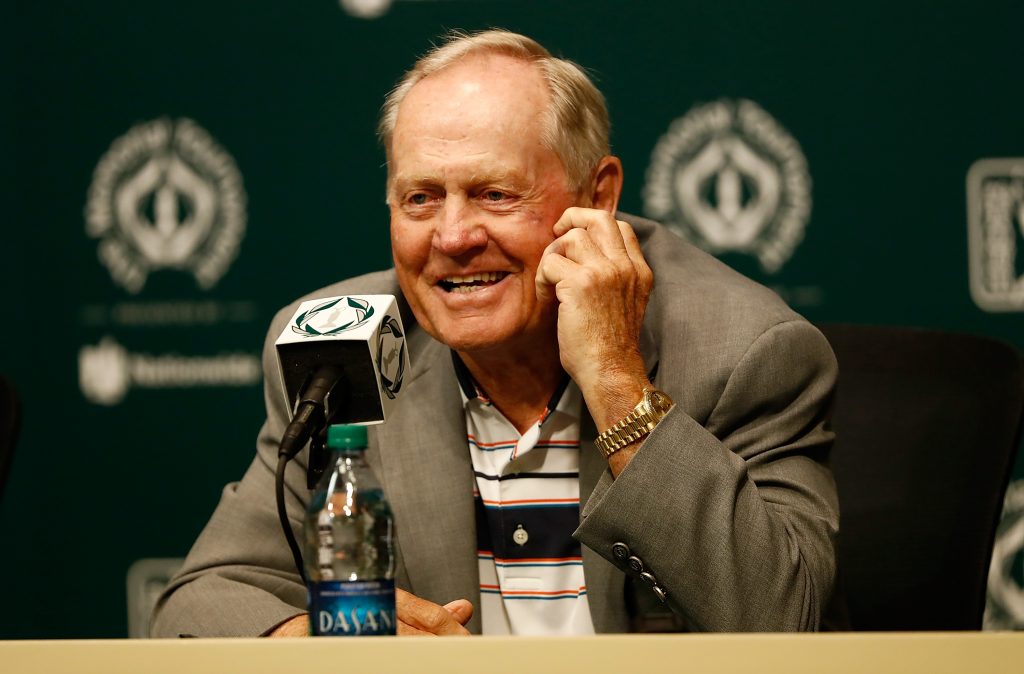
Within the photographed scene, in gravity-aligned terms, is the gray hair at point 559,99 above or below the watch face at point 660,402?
above

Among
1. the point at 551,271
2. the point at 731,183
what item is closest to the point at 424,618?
the point at 551,271

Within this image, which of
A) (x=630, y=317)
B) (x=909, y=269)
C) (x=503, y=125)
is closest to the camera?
(x=630, y=317)

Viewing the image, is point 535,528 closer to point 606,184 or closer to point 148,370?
point 606,184

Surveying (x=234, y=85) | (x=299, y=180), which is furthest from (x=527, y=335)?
(x=234, y=85)

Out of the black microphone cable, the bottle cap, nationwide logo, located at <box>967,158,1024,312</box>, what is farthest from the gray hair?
nationwide logo, located at <box>967,158,1024,312</box>

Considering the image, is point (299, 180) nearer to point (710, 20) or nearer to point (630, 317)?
point (710, 20)

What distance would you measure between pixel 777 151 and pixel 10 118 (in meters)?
2.18

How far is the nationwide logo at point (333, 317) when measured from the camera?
1.54 m

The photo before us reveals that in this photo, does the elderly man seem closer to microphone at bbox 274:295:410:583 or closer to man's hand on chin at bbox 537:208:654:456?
man's hand on chin at bbox 537:208:654:456

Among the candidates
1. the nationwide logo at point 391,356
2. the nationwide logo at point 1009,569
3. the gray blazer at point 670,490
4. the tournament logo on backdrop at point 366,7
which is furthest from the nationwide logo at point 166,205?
the nationwide logo at point 1009,569

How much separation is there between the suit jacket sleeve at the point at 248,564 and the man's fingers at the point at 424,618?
237 mm

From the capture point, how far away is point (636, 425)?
1.82m

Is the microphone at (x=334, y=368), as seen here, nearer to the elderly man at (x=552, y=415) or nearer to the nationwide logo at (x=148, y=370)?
the elderly man at (x=552, y=415)

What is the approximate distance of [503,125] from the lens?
81.4 inches
